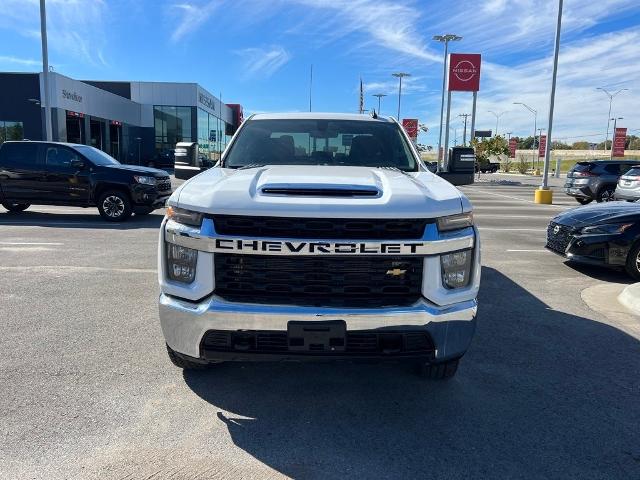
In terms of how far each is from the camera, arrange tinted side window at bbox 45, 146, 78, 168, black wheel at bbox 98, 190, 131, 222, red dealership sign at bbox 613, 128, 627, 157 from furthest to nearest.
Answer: red dealership sign at bbox 613, 128, 627, 157 < tinted side window at bbox 45, 146, 78, 168 < black wheel at bbox 98, 190, 131, 222

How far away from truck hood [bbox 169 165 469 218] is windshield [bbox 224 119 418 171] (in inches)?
34.5

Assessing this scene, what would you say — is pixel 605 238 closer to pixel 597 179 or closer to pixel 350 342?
pixel 350 342

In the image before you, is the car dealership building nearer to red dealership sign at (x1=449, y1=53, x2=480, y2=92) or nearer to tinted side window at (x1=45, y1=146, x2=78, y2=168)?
red dealership sign at (x1=449, y1=53, x2=480, y2=92)

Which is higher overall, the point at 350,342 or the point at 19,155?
the point at 19,155

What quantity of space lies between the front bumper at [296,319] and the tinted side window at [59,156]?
1051 cm

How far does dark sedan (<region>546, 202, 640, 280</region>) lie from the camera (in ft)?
22.7

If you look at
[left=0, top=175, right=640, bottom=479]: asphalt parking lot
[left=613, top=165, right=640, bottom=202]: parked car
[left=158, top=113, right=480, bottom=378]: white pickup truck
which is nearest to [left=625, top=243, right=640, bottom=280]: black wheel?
[left=0, top=175, right=640, bottom=479]: asphalt parking lot

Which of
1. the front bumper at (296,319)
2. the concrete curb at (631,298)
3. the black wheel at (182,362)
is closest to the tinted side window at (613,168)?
the concrete curb at (631,298)

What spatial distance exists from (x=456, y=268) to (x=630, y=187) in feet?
46.0

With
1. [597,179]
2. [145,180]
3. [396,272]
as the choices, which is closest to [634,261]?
[396,272]

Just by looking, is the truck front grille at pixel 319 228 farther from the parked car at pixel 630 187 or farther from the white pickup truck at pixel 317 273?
the parked car at pixel 630 187

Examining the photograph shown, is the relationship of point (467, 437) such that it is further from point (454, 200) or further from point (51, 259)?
point (51, 259)

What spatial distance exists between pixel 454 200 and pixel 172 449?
214 centimetres

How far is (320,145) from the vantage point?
4.69m
